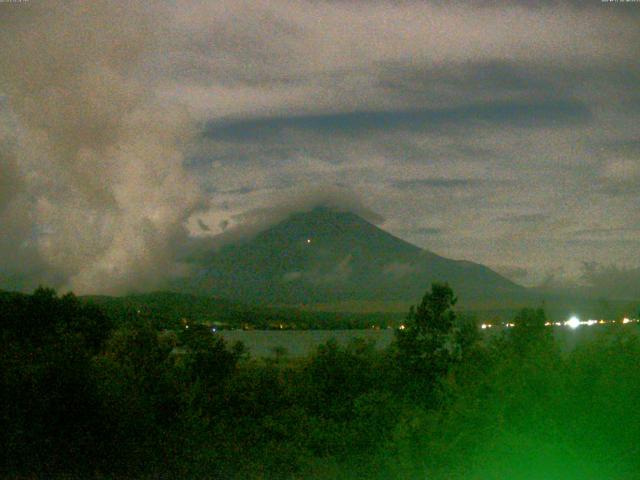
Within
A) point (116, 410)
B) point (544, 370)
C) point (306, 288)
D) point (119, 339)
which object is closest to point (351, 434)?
point (116, 410)

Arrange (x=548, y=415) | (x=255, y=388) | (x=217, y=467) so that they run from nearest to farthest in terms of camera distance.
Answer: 1. (x=548, y=415)
2. (x=217, y=467)
3. (x=255, y=388)

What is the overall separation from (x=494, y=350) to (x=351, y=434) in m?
3.09

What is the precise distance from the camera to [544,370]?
8.23m

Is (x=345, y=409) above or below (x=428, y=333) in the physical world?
below

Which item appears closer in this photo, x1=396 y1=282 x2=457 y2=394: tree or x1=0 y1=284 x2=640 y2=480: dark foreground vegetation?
x1=0 y1=284 x2=640 y2=480: dark foreground vegetation

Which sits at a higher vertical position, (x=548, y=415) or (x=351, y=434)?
(x=548, y=415)

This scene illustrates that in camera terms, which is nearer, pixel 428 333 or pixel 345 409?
pixel 345 409

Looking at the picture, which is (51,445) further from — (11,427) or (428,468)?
(428,468)

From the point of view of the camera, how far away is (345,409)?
1922 centimetres

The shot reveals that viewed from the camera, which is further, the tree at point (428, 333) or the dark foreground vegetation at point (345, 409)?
the tree at point (428, 333)

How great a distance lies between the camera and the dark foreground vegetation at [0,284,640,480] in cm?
775

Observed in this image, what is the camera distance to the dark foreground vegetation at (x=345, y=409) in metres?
7.75

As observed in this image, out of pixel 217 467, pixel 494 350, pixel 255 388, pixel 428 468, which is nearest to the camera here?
pixel 428 468

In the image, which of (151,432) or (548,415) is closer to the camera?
(548,415)
